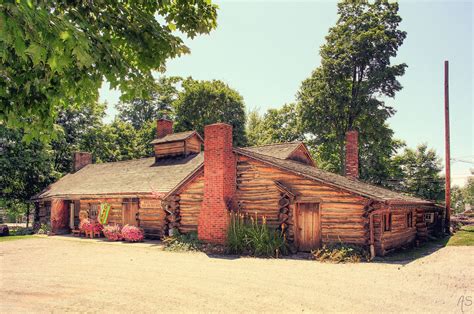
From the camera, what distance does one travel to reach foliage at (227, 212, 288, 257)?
1525cm

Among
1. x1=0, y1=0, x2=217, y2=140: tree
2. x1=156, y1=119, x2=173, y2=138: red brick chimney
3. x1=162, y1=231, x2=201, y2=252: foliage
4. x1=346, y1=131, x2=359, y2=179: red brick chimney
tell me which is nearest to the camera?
x1=0, y1=0, x2=217, y2=140: tree

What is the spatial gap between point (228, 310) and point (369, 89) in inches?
1197

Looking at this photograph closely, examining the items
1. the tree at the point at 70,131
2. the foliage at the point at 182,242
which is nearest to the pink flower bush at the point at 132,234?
the foliage at the point at 182,242

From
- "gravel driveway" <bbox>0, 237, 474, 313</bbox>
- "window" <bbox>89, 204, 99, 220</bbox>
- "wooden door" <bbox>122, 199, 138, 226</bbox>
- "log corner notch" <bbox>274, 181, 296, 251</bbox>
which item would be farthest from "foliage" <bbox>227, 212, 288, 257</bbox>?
"window" <bbox>89, 204, 99, 220</bbox>

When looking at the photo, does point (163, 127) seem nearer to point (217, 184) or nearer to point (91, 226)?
point (91, 226)

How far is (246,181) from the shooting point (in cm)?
1758

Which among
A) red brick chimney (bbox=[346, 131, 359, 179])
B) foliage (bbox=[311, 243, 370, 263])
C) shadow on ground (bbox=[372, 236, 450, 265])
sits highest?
red brick chimney (bbox=[346, 131, 359, 179])

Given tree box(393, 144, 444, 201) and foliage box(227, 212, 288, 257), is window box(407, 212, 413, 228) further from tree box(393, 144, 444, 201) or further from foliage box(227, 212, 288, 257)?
tree box(393, 144, 444, 201)

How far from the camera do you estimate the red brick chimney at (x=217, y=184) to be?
17.0 metres

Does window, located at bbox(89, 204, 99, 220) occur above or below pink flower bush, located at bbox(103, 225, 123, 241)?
above

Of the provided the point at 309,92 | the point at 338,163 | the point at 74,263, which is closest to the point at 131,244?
the point at 74,263

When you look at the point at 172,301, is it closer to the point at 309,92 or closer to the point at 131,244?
the point at 131,244

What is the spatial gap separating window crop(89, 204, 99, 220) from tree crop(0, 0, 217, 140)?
1891cm

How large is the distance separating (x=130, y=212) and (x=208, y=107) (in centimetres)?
2368
